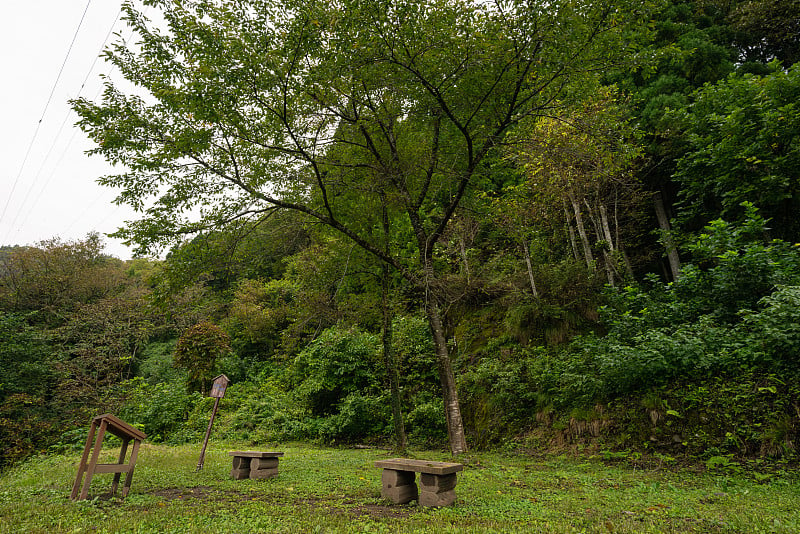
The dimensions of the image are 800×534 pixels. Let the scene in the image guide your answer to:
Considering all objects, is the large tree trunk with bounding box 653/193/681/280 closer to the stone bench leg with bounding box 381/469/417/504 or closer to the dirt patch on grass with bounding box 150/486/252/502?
the stone bench leg with bounding box 381/469/417/504

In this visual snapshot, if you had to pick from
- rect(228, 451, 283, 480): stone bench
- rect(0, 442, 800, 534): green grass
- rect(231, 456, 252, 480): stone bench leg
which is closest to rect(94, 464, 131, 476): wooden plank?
rect(0, 442, 800, 534): green grass

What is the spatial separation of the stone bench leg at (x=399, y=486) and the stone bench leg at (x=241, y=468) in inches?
125

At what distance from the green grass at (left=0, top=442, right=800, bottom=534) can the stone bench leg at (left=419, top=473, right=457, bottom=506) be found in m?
0.10

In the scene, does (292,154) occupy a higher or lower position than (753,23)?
lower

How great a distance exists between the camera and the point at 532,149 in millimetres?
8164

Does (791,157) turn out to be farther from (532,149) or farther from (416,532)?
(416,532)

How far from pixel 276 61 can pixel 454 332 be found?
979cm

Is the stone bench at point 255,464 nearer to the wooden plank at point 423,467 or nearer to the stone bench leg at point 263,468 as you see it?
the stone bench leg at point 263,468

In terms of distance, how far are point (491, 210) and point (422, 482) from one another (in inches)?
271

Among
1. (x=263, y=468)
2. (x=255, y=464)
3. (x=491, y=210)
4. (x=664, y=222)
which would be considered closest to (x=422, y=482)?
(x=263, y=468)

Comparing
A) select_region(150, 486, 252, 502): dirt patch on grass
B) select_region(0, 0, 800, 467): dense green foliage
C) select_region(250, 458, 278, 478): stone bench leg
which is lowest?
select_region(150, 486, 252, 502): dirt patch on grass

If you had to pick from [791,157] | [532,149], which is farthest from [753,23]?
[532,149]

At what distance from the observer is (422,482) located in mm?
4574

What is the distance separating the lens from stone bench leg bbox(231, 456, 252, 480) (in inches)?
268
